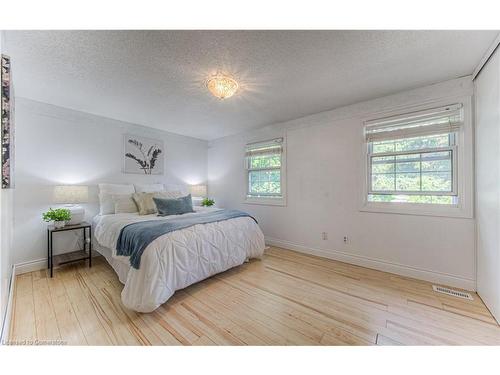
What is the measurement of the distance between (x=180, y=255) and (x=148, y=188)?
203cm

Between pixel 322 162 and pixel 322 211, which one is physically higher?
pixel 322 162

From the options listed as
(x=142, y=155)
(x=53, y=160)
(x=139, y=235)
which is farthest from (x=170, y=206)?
(x=53, y=160)

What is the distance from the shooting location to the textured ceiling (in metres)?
1.45

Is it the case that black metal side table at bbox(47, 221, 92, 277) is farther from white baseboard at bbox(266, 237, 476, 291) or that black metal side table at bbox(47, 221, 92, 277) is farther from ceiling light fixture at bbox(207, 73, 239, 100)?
white baseboard at bbox(266, 237, 476, 291)

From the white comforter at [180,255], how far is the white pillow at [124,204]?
292 millimetres

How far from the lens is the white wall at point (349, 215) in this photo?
214 cm

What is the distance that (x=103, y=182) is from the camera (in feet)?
10.4

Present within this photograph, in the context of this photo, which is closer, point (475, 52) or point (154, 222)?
point (475, 52)

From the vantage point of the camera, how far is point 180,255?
1.89m

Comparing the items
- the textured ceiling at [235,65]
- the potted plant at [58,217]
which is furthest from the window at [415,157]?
the potted plant at [58,217]
